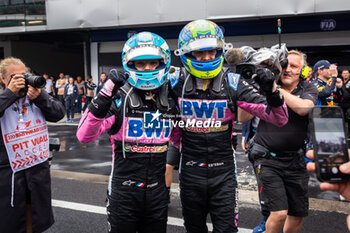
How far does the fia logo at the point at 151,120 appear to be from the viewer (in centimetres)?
236

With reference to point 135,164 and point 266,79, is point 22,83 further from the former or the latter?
point 266,79

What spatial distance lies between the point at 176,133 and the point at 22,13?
16.3m

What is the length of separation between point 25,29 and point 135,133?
16149 mm

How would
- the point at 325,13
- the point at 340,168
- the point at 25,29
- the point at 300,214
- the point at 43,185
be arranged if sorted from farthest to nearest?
the point at 25,29 < the point at 325,13 < the point at 300,214 < the point at 43,185 < the point at 340,168

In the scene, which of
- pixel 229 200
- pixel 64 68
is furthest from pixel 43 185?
pixel 64 68

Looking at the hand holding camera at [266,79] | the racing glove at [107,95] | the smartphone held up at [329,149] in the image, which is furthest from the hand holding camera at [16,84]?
the smartphone held up at [329,149]

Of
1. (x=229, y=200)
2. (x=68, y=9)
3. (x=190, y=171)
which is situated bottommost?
(x=229, y=200)

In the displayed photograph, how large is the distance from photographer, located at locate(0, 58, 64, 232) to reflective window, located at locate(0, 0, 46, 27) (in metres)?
14.4

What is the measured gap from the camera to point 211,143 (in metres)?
2.57

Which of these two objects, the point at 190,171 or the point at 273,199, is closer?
the point at 190,171

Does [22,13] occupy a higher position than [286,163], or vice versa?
[22,13]

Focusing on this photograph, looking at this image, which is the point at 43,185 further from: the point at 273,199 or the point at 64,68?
the point at 64,68

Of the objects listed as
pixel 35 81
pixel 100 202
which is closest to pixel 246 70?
pixel 35 81

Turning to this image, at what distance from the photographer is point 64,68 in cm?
2477
